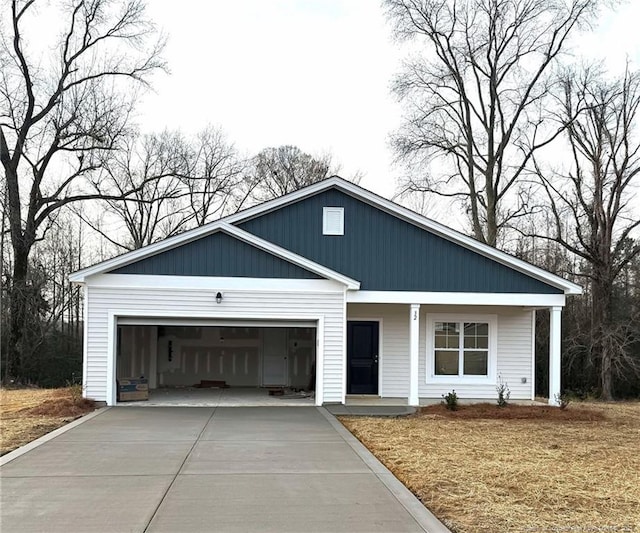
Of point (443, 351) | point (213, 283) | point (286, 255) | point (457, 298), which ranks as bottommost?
point (443, 351)

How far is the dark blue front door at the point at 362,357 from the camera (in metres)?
17.7

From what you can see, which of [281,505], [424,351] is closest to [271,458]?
[281,505]

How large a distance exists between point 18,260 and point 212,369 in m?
10.8

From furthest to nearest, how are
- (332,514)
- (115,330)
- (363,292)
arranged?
(363,292) < (115,330) < (332,514)

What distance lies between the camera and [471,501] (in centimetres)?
720

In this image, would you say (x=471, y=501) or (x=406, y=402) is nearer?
(x=471, y=501)

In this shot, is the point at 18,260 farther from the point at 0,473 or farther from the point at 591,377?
the point at 591,377

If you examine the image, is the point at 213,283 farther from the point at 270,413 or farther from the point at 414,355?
the point at 414,355

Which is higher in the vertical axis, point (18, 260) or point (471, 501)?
point (18, 260)

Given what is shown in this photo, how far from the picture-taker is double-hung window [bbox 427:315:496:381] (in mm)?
17859

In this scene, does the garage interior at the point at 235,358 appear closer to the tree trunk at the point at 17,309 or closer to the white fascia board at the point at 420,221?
the white fascia board at the point at 420,221

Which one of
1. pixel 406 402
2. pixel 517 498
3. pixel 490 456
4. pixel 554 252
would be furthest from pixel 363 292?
pixel 554 252

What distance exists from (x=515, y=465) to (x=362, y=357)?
874cm

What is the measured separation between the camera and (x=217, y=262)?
15.4 m
